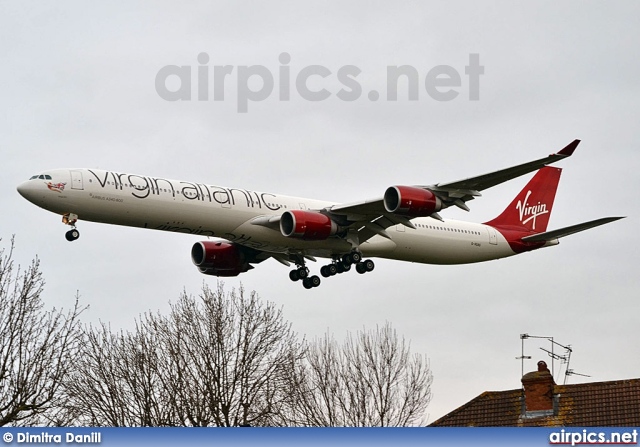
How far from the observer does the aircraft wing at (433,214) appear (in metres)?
49.4

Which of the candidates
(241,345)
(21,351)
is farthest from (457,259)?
(21,351)

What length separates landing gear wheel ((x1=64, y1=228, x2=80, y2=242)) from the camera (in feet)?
159

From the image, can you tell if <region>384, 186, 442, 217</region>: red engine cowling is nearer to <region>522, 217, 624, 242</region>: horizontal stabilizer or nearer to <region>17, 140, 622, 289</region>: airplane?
<region>17, 140, 622, 289</region>: airplane

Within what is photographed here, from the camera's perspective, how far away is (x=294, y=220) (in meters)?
50.7

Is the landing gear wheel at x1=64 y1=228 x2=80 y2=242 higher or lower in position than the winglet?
lower

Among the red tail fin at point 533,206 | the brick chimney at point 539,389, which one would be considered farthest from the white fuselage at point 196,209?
the brick chimney at point 539,389

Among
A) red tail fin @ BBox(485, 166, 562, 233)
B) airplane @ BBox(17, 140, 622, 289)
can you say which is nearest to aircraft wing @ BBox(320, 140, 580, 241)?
airplane @ BBox(17, 140, 622, 289)

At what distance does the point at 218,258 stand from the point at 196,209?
8.85m

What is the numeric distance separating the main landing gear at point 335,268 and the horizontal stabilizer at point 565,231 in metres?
9.08

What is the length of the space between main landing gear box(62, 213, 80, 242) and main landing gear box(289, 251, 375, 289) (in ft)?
40.8

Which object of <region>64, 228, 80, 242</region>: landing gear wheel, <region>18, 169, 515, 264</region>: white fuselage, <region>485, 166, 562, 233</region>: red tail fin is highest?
<region>485, 166, 562, 233</region>: red tail fin

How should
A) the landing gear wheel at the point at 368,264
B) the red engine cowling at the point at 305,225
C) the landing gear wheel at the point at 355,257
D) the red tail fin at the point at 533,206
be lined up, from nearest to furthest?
the red engine cowling at the point at 305,225 < the landing gear wheel at the point at 355,257 < the landing gear wheel at the point at 368,264 < the red tail fin at the point at 533,206

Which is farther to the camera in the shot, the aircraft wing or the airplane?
the aircraft wing

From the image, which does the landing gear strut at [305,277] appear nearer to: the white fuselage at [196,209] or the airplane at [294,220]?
the airplane at [294,220]
